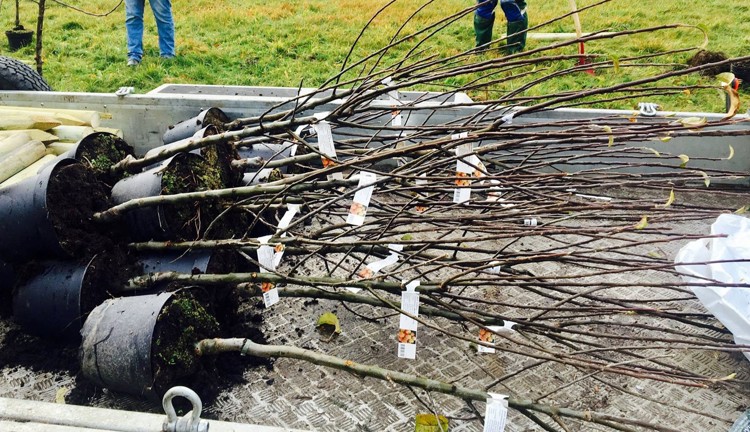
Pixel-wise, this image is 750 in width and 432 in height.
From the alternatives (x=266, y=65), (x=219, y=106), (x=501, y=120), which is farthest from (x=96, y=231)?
(x=266, y=65)

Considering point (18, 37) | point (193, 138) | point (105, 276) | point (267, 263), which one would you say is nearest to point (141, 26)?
point (18, 37)

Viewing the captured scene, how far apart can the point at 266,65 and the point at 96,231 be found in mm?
4539

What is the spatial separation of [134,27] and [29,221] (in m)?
5.10

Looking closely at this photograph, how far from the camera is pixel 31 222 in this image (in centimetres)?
241

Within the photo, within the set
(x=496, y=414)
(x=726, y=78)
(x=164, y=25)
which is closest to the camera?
(x=726, y=78)

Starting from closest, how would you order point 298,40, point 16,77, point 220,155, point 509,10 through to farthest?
1. point 220,155
2. point 16,77
3. point 509,10
4. point 298,40

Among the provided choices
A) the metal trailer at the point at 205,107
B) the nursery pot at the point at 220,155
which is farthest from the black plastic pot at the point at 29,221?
the metal trailer at the point at 205,107

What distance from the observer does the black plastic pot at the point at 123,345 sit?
2098mm

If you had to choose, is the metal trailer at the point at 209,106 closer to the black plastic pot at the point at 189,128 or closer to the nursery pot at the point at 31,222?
the black plastic pot at the point at 189,128

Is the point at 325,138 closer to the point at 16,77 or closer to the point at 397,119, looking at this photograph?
the point at 397,119

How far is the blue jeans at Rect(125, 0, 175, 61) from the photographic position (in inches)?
265

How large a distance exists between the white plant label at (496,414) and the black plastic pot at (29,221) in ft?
6.25

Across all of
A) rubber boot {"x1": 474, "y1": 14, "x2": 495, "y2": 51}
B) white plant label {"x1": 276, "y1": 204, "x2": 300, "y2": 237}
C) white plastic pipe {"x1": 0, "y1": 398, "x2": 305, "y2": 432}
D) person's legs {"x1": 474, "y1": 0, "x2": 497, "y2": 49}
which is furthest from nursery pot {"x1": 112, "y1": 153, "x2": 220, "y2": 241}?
rubber boot {"x1": 474, "y1": 14, "x2": 495, "y2": 51}

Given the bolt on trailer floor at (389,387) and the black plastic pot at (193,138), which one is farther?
the black plastic pot at (193,138)
